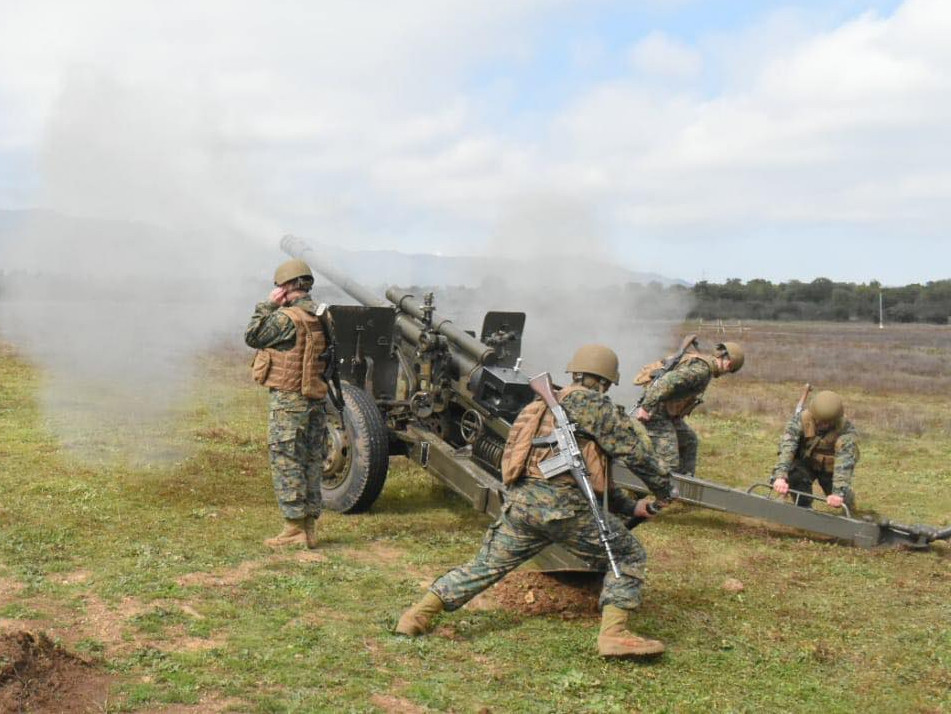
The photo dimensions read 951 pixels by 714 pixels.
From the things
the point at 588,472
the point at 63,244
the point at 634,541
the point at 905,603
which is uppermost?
the point at 63,244

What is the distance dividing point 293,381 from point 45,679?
2664 mm

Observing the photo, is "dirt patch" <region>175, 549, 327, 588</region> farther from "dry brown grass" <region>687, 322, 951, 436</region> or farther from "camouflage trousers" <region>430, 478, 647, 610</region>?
"dry brown grass" <region>687, 322, 951, 436</region>

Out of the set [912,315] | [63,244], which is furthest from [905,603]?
[912,315]

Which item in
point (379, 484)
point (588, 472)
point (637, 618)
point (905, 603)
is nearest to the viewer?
point (588, 472)

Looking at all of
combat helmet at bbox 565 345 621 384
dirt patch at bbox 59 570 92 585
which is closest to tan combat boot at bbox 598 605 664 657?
combat helmet at bbox 565 345 621 384

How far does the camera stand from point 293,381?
A: 594cm

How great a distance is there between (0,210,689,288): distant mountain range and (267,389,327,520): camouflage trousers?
9.17ft

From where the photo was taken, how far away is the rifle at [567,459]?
4254mm

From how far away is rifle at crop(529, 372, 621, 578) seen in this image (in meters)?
4.25

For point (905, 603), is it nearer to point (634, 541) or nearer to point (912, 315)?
point (634, 541)

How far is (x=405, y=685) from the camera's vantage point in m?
3.86

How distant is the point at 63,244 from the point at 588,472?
6484 mm

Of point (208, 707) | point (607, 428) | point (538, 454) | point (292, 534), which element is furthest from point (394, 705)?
point (292, 534)

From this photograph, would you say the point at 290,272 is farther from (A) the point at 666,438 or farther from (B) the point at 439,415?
(A) the point at 666,438
